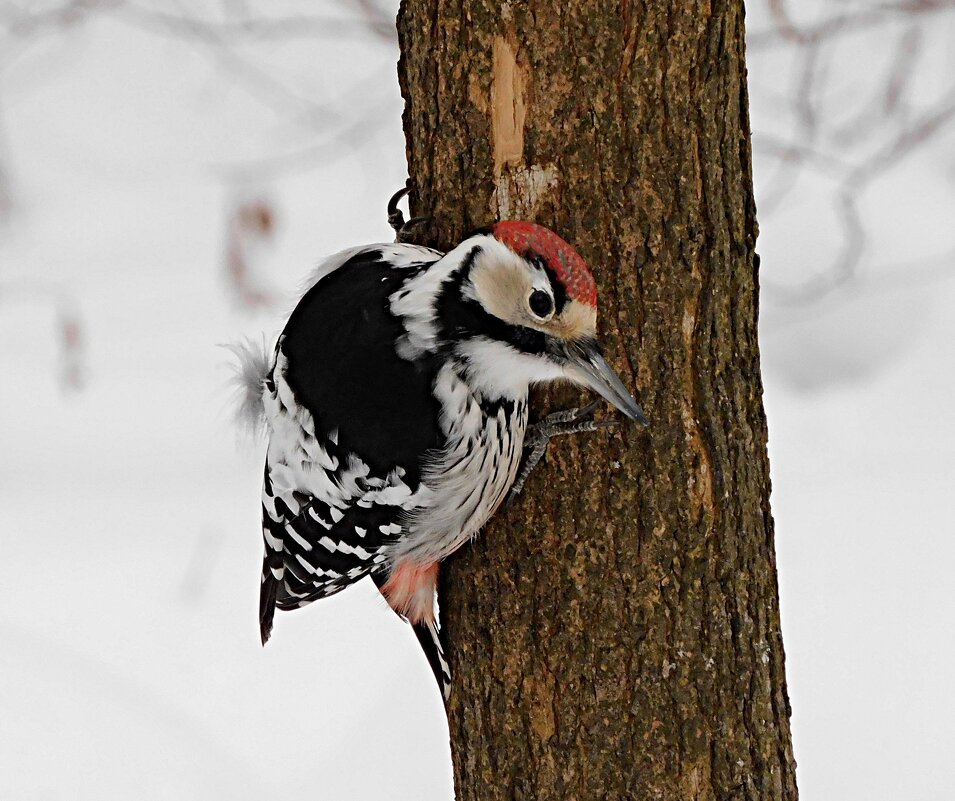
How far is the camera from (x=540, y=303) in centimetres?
131

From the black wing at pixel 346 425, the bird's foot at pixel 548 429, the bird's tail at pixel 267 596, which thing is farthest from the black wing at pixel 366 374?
the bird's tail at pixel 267 596

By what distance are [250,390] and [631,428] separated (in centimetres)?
69

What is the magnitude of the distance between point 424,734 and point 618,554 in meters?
1.43

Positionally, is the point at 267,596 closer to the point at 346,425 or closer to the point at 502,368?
the point at 346,425

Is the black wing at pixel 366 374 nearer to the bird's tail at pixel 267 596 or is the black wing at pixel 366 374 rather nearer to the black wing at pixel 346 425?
the black wing at pixel 346 425

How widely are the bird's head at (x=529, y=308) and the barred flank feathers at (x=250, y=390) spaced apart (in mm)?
484

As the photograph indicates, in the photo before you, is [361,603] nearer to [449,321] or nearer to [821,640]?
[821,640]

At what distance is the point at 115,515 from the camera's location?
3447 mm

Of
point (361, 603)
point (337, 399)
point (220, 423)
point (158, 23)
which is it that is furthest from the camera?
point (158, 23)

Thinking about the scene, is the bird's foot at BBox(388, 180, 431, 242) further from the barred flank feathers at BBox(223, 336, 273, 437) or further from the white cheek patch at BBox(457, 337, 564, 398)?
the barred flank feathers at BBox(223, 336, 273, 437)

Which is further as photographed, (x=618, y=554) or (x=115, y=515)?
(x=115, y=515)

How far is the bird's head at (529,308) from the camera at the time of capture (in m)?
1.28

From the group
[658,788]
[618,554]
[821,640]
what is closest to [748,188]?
[618,554]

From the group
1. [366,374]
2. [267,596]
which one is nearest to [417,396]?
[366,374]
